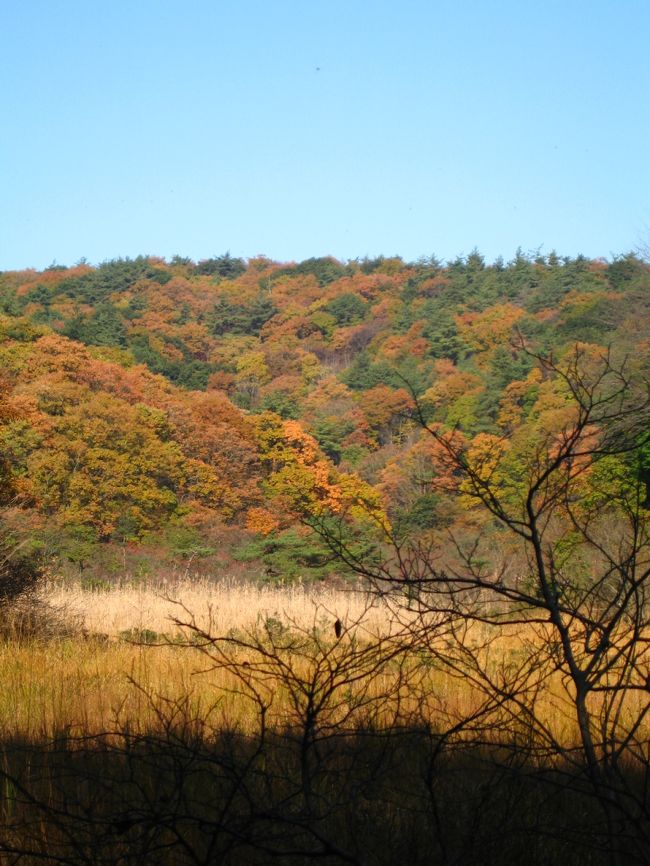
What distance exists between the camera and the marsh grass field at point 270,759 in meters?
2.60

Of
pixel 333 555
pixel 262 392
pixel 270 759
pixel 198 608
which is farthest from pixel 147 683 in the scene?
pixel 262 392

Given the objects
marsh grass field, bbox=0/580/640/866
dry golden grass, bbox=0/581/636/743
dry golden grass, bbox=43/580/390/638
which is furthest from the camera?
dry golden grass, bbox=43/580/390/638

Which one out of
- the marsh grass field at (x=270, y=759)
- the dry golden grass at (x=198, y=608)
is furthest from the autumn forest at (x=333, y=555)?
the dry golden grass at (x=198, y=608)

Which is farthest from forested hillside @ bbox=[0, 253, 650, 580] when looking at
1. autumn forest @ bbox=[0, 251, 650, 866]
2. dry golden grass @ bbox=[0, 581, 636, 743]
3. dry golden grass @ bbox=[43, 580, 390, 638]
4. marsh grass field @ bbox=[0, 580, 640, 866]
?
marsh grass field @ bbox=[0, 580, 640, 866]

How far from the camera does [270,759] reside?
4301 millimetres

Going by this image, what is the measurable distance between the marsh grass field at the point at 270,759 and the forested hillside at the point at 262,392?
21.0 feet

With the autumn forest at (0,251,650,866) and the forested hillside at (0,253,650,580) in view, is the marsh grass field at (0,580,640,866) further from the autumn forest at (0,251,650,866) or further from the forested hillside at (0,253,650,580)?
the forested hillside at (0,253,650,580)

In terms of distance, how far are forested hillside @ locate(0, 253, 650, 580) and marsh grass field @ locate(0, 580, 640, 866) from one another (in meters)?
6.40

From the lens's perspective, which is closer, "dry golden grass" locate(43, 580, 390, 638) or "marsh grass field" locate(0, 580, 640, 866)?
"marsh grass field" locate(0, 580, 640, 866)

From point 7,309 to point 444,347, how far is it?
22736 millimetres

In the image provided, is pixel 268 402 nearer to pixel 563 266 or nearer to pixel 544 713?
pixel 563 266

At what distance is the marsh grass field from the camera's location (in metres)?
2.60

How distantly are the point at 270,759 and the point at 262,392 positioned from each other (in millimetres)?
48786

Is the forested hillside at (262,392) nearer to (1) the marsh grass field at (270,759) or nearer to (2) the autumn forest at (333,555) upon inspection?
(2) the autumn forest at (333,555)
